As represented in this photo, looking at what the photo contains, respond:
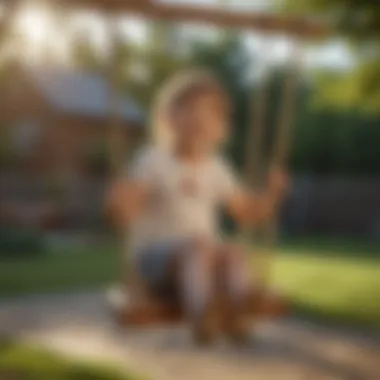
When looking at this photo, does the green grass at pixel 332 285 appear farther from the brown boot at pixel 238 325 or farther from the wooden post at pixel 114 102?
the wooden post at pixel 114 102

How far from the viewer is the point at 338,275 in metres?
0.78

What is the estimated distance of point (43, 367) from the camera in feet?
2.15

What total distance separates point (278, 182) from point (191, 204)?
9 cm

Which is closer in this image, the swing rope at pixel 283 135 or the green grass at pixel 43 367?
the green grass at pixel 43 367

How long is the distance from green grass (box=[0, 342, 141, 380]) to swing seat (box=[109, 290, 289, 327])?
63mm

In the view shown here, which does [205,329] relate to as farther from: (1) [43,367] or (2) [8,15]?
(2) [8,15]

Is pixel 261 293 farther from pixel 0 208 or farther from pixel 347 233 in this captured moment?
pixel 0 208

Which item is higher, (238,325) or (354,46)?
(354,46)

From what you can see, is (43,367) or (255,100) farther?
(255,100)

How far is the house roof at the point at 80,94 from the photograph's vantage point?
0.71 meters

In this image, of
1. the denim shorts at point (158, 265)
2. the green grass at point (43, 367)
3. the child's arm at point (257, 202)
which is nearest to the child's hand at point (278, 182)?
the child's arm at point (257, 202)

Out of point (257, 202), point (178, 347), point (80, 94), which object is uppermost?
point (80, 94)

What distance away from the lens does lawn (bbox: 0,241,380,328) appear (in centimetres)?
71

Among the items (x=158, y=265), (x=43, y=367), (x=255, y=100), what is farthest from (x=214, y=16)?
(x=43, y=367)
